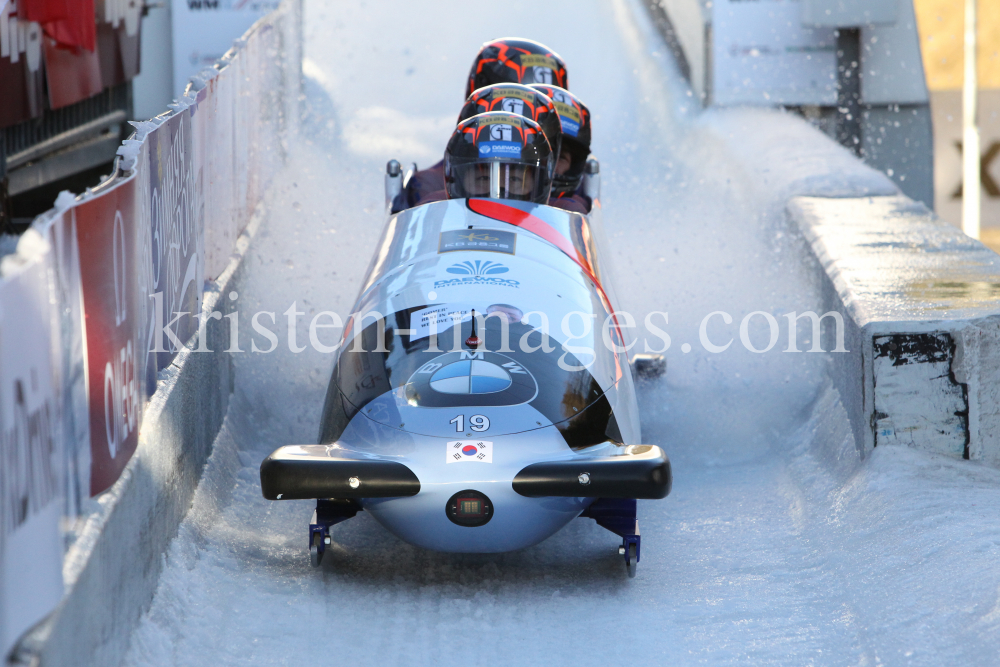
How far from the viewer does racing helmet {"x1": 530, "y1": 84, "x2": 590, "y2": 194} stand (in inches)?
187

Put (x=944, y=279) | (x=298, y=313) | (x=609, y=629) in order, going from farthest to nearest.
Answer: (x=298, y=313), (x=944, y=279), (x=609, y=629)

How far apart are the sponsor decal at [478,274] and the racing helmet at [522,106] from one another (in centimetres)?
111

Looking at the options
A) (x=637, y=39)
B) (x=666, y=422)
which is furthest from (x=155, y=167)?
(x=637, y=39)

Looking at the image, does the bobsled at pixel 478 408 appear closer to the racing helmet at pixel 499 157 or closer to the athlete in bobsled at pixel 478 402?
the athlete in bobsled at pixel 478 402

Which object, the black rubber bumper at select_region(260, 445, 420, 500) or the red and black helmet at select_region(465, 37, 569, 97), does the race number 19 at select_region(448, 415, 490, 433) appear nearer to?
the black rubber bumper at select_region(260, 445, 420, 500)

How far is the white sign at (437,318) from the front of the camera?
111 inches

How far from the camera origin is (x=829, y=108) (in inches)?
363

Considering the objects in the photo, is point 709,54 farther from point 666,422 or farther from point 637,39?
point 666,422

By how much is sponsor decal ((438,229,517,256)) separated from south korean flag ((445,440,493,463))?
2.50ft

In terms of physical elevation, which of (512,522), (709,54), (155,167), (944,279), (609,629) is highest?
(709,54)

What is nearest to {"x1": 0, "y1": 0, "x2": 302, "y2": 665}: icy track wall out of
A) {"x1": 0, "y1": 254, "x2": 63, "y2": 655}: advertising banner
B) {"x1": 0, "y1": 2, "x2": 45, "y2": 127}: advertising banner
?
{"x1": 0, "y1": 254, "x2": 63, "y2": 655}: advertising banner

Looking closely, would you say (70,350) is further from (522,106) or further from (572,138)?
(572,138)

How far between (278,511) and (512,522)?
1030 millimetres

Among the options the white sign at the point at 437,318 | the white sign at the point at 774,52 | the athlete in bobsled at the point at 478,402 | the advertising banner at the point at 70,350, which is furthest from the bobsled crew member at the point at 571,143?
the white sign at the point at 774,52
